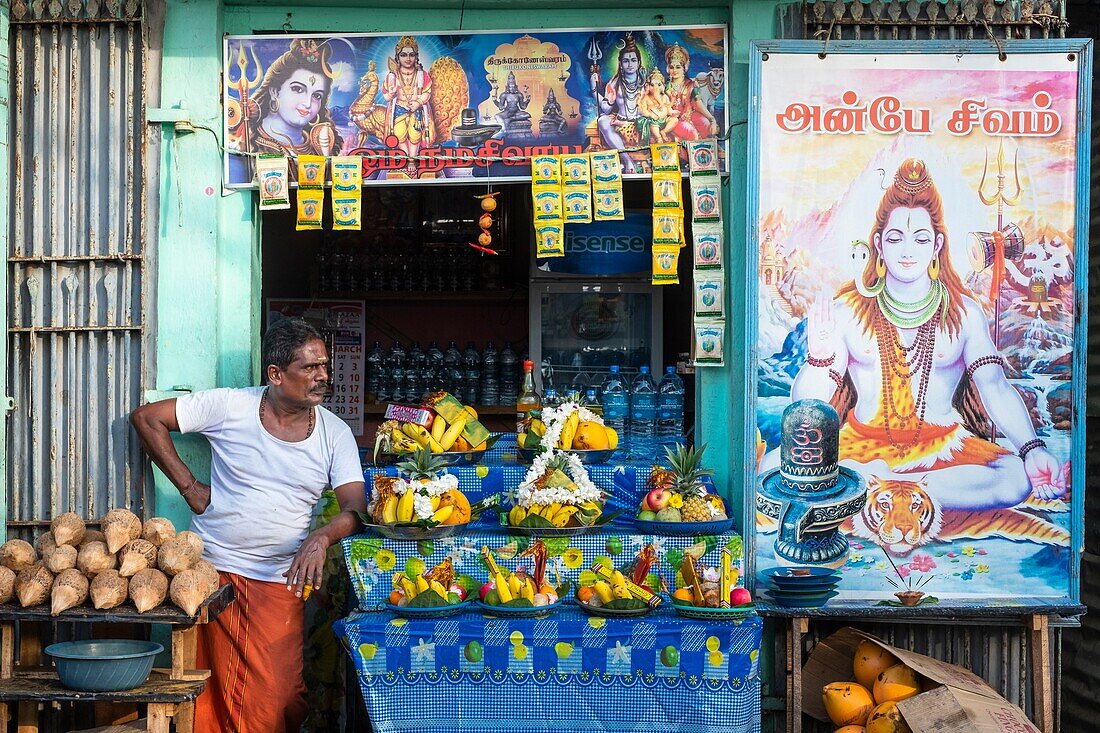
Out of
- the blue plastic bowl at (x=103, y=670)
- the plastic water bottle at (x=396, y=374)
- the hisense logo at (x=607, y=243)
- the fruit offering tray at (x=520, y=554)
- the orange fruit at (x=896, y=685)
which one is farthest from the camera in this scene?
the plastic water bottle at (x=396, y=374)

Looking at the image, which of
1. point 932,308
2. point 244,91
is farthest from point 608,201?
point 244,91

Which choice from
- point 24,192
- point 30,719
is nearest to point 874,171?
point 24,192

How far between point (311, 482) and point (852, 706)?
2.46m

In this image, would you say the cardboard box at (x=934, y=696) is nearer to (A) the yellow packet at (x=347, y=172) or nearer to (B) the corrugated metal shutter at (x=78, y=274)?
(A) the yellow packet at (x=347, y=172)

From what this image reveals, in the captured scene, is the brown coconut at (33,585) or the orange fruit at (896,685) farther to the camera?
the orange fruit at (896,685)

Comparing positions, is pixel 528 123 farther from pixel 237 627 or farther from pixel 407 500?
pixel 237 627

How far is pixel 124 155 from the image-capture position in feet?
16.4

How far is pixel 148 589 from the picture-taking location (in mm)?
4090

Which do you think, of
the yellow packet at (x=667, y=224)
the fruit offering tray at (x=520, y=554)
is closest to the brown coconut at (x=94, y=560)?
the fruit offering tray at (x=520, y=554)

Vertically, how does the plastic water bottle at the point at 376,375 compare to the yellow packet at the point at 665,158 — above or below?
below

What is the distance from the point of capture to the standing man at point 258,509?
467 centimetres

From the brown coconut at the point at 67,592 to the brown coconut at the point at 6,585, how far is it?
0.19 m

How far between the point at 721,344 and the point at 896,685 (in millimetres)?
1591

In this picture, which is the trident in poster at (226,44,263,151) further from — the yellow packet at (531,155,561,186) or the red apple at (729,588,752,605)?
the red apple at (729,588,752,605)
